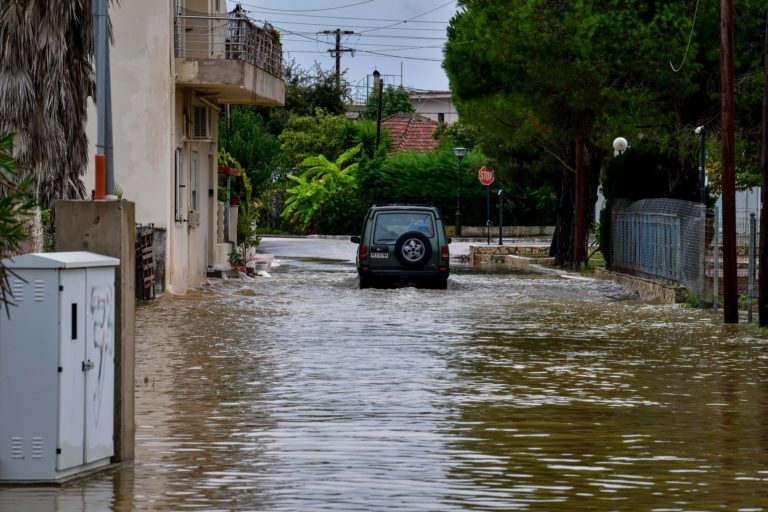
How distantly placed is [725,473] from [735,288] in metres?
13.3

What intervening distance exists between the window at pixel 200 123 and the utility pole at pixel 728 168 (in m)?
12.9

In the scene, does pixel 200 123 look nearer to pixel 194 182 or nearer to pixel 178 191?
pixel 194 182

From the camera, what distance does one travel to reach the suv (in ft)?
101

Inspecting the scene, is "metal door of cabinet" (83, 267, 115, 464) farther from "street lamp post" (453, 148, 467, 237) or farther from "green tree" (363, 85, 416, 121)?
"green tree" (363, 85, 416, 121)

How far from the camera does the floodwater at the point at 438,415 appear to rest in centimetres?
902

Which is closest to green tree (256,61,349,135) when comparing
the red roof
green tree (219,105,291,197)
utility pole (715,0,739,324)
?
the red roof

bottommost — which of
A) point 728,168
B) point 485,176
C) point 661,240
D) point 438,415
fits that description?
point 438,415

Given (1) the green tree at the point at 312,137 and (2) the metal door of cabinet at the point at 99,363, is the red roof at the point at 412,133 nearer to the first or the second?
(1) the green tree at the point at 312,137

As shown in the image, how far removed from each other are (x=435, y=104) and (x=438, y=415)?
13021 cm

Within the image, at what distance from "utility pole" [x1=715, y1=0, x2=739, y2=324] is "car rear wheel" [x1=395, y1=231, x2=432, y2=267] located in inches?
334

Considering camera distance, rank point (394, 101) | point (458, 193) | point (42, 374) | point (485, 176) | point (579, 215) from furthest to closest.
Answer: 1. point (394, 101)
2. point (458, 193)
3. point (485, 176)
4. point (579, 215)
5. point (42, 374)

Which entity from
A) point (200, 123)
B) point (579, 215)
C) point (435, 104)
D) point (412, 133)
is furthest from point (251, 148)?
point (435, 104)

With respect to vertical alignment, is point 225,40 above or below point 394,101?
below

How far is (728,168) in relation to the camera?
76.1 ft
